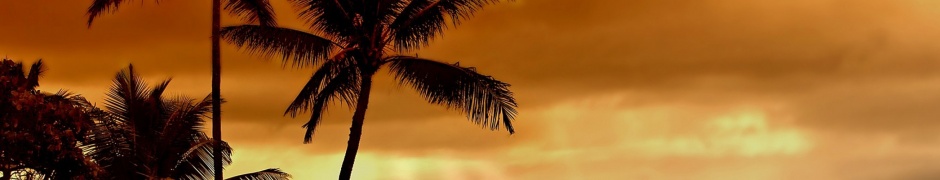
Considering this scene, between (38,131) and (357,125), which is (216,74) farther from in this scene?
(38,131)

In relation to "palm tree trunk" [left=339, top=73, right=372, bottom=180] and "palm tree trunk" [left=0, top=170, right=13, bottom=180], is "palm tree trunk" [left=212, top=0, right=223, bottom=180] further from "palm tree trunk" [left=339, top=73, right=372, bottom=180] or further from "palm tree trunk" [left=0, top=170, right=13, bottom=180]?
"palm tree trunk" [left=0, top=170, right=13, bottom=180]

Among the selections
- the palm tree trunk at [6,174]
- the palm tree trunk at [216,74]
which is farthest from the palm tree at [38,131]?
the palm tree trunk at [216,74]

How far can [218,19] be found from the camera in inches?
1277

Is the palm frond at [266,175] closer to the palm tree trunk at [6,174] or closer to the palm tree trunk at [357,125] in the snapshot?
the palm tree trunk at [357,125]

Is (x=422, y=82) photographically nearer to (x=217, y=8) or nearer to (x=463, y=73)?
(x=463, y=73)

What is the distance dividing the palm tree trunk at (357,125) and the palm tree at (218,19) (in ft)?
9.29

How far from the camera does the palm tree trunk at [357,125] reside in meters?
31.4

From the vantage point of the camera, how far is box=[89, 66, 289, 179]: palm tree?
30.5m

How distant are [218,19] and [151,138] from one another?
333cm

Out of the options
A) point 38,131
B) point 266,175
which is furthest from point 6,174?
point 266,175

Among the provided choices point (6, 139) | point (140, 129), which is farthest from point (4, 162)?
point (140, 129)

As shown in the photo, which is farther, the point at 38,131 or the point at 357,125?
the point at 357,125

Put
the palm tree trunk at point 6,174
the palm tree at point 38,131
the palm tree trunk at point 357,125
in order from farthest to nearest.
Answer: the palm tree trunk at point 357,125, the palm tree trunk at point 6,174, the palm tree at point 38,131

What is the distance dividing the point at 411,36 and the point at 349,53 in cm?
152
